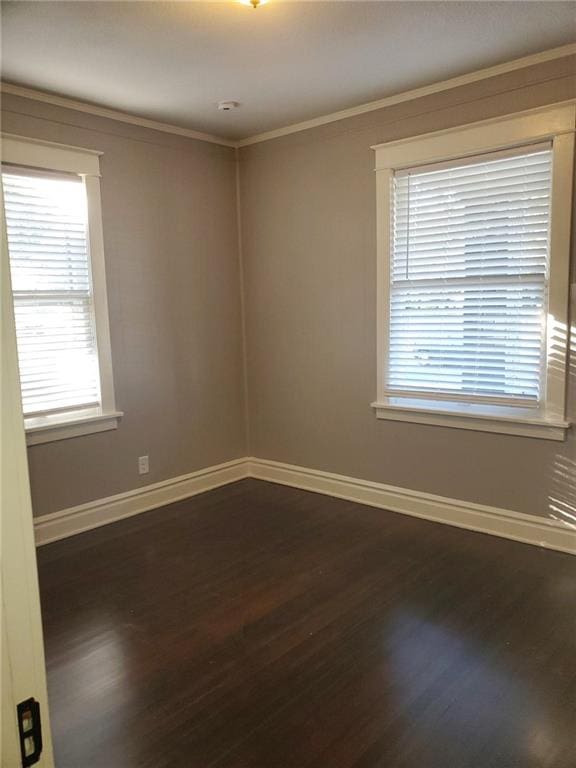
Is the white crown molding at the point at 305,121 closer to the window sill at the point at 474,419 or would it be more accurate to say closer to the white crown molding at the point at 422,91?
the white crown molding at the point at 422,91

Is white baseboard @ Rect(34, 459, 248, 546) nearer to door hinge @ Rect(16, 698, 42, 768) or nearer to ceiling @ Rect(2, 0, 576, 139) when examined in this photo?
ceiling @ Rect(2, 0, 576, 139)

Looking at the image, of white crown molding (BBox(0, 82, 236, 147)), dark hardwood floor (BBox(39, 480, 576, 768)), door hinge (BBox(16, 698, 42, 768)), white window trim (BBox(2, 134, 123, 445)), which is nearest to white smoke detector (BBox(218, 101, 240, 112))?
white crown molding (BBox(0, 82, 236, 147))

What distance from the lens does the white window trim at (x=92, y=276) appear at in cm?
322

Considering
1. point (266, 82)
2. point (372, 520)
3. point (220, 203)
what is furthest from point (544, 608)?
point (220, 203)

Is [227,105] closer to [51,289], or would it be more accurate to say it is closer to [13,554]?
[51,289]

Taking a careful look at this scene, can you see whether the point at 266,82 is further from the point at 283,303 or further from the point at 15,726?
the point at 15,726

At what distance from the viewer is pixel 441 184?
3.38 metres

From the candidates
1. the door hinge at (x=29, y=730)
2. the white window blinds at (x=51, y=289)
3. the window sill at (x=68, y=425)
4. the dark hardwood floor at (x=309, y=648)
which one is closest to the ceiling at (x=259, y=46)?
the white window blinds at (x=51, y=289)

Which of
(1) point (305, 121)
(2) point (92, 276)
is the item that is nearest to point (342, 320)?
(1) point (305, 121)

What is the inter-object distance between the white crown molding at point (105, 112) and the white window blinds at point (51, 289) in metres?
0.41

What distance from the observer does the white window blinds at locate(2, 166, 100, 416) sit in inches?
127

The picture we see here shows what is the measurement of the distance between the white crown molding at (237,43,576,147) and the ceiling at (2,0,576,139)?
62 mm

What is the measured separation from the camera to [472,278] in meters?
3.31

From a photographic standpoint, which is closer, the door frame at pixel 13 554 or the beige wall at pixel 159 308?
the door frame at pixel 13 554
